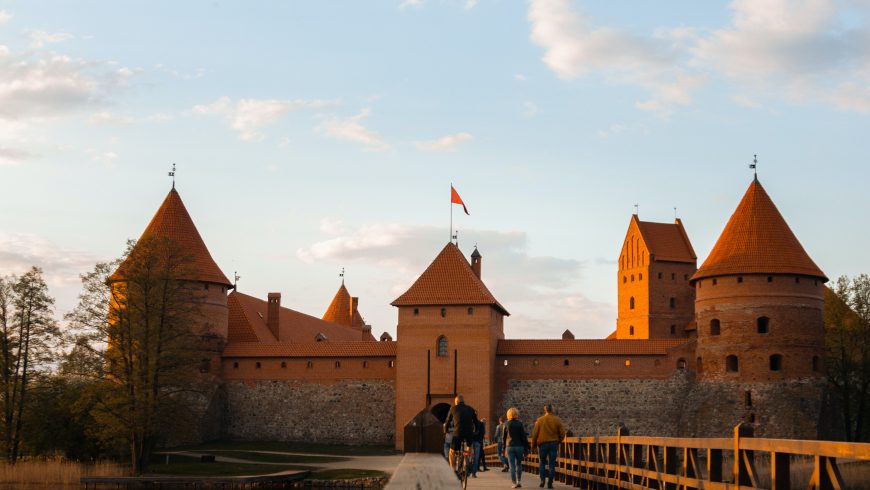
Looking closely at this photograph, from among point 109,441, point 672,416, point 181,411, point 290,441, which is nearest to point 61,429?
point 109,441

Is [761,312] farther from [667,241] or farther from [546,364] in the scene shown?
[667,241]

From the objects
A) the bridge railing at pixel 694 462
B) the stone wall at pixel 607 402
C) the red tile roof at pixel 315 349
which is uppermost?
the red tile roof at pixel 315 349

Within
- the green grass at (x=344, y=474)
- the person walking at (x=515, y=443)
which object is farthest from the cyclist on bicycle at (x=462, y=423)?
the green grass at (x=344, y=474)

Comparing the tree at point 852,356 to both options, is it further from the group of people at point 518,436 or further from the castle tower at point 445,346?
the group of people at point 518,436

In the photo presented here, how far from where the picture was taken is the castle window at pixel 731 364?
39.9 metres

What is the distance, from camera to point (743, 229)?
4119 cm

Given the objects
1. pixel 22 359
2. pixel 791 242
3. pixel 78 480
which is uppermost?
pixel 791 242

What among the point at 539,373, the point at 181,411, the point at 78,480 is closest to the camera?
the point at 78,480

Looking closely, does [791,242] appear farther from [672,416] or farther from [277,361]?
[277,361]

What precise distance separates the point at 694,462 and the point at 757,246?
1213 inches

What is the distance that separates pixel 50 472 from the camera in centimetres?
3269

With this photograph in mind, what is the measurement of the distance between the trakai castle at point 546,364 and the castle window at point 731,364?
37 mm

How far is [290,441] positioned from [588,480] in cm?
2838

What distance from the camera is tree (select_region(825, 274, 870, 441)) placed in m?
42.7
